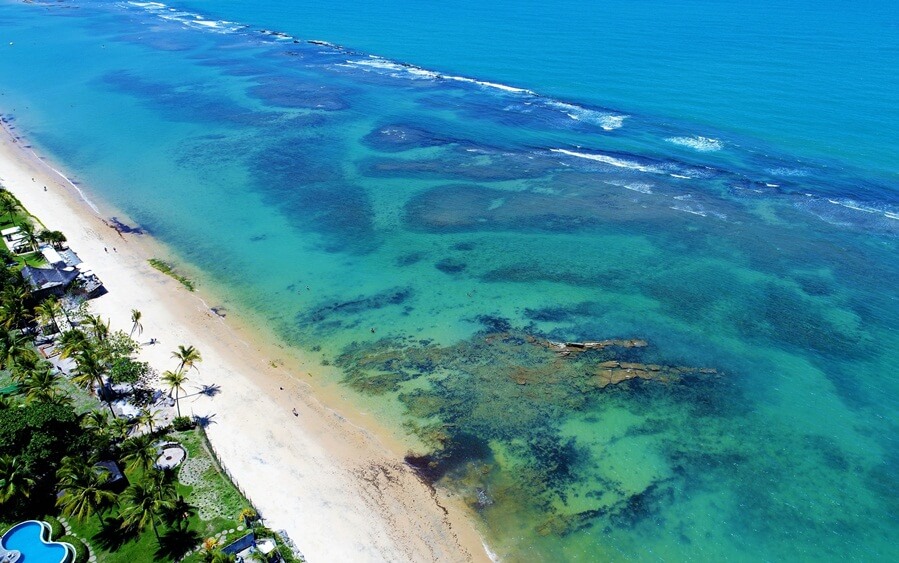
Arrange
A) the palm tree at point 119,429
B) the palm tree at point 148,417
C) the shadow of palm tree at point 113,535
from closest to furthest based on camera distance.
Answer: the shadow of palm tree at point 113,535
the palm tree at point 119,429
the palm tree at point 148,417

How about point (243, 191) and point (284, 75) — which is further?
point (284, 75)

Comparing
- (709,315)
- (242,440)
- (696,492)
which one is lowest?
(242,440)

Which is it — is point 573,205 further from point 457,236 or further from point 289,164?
point 289,164

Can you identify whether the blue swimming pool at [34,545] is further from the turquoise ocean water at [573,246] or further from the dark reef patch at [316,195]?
the dark reef patch at [316,195]

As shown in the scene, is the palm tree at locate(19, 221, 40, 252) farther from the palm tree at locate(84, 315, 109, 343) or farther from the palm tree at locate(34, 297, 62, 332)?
the palm tree at locate(84, 315, 109, 343)

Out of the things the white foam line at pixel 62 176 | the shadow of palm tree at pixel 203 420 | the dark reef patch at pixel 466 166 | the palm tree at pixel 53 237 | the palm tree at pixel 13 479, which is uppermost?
the dark reef patch at pixel 466 166

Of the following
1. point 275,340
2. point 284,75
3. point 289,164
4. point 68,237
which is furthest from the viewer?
point 284,75

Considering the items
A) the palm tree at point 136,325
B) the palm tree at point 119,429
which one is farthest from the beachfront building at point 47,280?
the palm tree at point 119,429

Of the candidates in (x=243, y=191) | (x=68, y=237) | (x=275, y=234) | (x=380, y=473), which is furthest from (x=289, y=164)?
(x=380, y=473)
